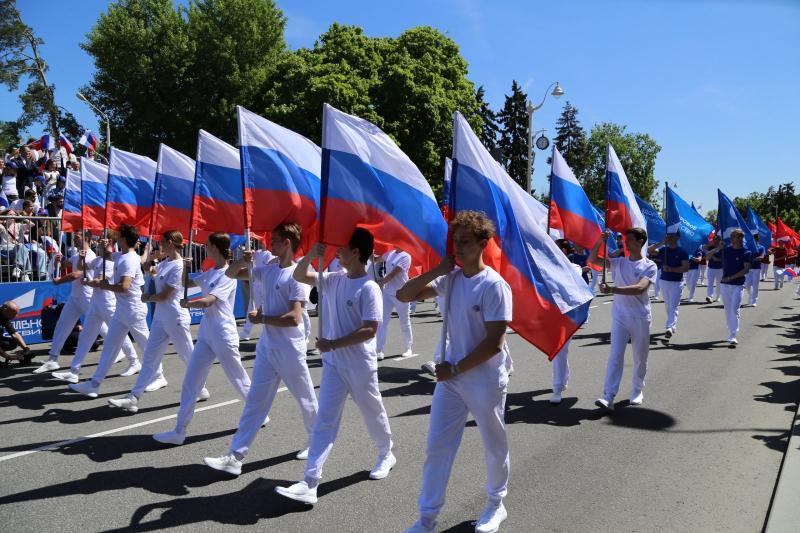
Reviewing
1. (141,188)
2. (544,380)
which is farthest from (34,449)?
(544,380)

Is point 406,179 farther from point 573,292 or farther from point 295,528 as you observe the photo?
point 295,528

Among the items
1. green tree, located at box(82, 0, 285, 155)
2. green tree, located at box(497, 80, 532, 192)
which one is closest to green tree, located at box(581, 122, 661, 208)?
green tree, located at box(497, 80, 532, 192)

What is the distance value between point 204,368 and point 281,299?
1273mm

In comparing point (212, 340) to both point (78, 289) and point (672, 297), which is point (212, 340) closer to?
point (78, 289)

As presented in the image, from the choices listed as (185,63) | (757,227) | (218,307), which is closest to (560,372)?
(218,307)

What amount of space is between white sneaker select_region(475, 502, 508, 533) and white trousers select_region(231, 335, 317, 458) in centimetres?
184

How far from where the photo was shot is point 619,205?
838cm

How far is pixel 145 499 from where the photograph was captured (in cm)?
460

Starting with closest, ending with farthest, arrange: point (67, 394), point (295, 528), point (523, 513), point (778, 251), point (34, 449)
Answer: point (295, 528), point (523, 513), point (34, 449), point (67, 394), point (778, 251)

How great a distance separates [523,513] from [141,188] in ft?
25.3

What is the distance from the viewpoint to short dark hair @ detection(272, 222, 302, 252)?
5250 millimetres

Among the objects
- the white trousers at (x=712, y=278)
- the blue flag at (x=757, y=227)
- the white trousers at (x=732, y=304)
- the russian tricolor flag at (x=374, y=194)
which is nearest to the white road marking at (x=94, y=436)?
the russian tricolor flag at (x=374, y=194)

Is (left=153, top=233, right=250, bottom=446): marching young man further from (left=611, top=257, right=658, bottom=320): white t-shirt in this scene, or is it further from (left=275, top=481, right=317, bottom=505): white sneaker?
(left=611, top=257, right=658, bottom=320): white t-shirt

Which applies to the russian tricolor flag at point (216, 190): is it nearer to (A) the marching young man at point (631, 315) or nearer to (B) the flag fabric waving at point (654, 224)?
(A) the marching young man at point (631, 315)
